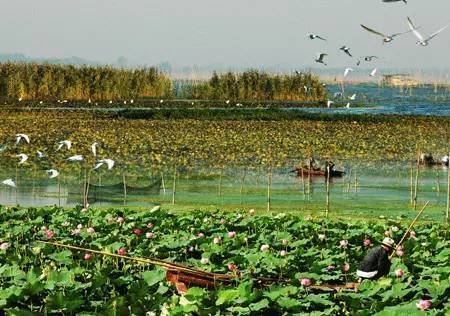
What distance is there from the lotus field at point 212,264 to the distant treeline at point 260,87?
47.6 metres

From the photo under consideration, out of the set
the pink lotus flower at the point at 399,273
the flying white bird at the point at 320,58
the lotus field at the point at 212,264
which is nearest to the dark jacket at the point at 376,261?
the lotus field at the point at 212,264

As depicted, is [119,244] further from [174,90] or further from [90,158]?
[174,90]

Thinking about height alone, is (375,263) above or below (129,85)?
below

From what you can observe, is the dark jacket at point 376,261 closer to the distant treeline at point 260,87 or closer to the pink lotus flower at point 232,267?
the pink lotus flower at point 232,267

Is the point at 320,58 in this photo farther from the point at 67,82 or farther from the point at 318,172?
the point at 67,82

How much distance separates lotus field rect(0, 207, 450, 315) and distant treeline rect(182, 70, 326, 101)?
156ft

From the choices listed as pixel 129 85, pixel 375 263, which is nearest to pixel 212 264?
pixel 375 263

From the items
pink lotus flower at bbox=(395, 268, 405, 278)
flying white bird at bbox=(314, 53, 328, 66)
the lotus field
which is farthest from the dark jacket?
flying white bird at bbox=(314, 53, 328, 66)

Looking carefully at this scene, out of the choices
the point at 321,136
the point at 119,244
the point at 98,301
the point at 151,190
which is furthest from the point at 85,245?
the point at 321,136

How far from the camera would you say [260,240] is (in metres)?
11.7

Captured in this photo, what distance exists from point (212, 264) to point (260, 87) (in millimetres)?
52762

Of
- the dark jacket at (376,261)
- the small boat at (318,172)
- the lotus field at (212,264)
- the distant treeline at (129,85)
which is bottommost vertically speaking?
the small boat at (318,172)

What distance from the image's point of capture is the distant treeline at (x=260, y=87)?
61.9 meters

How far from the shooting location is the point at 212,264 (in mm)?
9766
